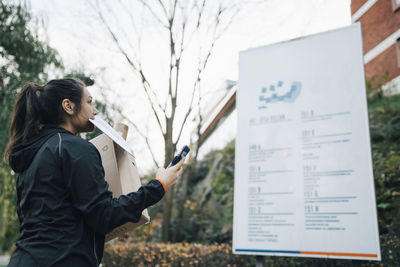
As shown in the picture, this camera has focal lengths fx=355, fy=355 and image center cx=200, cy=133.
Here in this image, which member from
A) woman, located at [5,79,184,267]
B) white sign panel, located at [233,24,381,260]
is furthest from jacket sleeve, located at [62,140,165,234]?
white sign panel, located at [233,24,381,260]

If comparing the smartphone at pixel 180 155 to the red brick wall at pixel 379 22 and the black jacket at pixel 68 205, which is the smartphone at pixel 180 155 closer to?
the black jacket at pixel 68 205

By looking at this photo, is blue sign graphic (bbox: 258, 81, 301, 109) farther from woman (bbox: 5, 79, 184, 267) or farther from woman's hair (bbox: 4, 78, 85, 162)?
woman's hair (bbox: 4, 78, 85, 162)

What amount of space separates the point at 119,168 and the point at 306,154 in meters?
2.43

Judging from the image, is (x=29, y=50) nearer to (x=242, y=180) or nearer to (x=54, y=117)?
(x=242, y=180)

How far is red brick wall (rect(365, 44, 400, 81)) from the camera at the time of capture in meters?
9.76

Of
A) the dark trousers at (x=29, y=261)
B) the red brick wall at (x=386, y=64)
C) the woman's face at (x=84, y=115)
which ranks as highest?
the red brick wall at (x=386, y=64)

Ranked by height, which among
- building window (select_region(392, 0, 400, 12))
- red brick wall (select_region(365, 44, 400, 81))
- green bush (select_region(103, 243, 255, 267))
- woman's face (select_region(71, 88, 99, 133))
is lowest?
green bush (select_region(103, 243, 255, 267))

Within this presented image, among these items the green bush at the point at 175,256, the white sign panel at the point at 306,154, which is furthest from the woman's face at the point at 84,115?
the green bush at the point at 175,256

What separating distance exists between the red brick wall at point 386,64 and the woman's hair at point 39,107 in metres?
9.98

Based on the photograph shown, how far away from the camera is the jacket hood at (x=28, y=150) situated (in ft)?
5.03

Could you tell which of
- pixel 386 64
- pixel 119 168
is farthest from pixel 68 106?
pixel 386 64

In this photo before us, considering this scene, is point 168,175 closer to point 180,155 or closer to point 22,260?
point 180,155

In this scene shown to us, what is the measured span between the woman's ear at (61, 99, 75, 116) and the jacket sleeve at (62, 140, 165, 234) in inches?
10.4

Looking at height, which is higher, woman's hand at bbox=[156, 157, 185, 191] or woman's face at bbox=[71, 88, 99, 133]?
woman's face at bbox=[71, 88, 99, 133]
